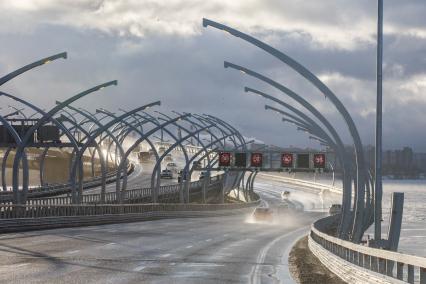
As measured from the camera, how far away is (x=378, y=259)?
768 inches

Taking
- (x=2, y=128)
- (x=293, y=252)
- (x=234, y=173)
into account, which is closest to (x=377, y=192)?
(x=293, y=252)

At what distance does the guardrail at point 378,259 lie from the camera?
1322 centimetres

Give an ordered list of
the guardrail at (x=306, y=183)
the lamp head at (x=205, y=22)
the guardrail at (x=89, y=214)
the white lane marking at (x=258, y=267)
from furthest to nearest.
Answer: the guardrail at (x=306, y=183) < the guardrail at (x=89, y=214) < the lamp head at (x=205, y=22) < the white lane marking at (x=258, y=267)

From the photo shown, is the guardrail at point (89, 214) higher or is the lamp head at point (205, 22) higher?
the lamp head at point (205, 22)

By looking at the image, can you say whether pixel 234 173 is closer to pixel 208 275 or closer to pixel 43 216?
pixel 43 216

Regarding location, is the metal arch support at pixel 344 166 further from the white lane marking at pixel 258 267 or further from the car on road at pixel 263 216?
the car on road at pixel 263 216

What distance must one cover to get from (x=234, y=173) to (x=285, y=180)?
259 ft

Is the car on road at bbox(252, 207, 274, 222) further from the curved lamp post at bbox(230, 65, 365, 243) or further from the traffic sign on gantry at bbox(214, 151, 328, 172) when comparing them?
the curved lamp post at bbox(230, 65, 365, 243)

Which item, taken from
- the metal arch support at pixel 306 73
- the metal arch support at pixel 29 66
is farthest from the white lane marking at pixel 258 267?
the metal arch support at pixel 29 66

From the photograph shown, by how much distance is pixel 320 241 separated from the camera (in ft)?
105

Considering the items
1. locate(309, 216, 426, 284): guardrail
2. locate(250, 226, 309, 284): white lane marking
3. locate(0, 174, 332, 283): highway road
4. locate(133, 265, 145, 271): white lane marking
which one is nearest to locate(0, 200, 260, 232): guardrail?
locate(0, 174, 332, 283): highway road

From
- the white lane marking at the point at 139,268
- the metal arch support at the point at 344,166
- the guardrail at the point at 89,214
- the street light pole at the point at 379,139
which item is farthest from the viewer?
the guardrail at the point at 89,214

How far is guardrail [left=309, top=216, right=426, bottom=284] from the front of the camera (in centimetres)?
1322

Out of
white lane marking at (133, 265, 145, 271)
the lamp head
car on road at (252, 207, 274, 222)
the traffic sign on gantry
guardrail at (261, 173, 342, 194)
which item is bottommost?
car on road at (252, 207, 274, 222)
